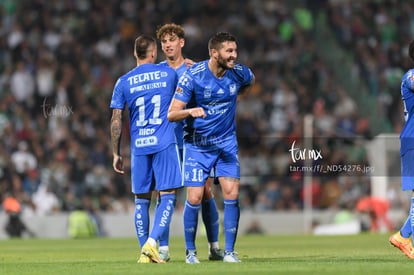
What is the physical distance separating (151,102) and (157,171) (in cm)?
72

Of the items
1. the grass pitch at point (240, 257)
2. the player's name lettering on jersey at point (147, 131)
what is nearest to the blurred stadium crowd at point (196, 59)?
the grass pitch at point (240, 257)

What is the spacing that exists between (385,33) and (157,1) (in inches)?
229

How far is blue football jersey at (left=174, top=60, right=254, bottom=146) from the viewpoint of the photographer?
455 inches

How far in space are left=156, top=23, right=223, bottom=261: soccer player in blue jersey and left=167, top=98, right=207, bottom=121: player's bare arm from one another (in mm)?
943

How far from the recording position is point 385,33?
28812 mm

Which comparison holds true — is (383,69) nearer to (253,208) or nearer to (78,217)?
(253,208)

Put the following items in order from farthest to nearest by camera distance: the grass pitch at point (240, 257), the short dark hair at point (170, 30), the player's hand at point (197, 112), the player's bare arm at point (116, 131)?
1. the short dark hair at point (170, 30)
2. the player's bare arm at point (116, 131)
3. the player's hand at point (197, 112)
4. the grass pitch at point (240, 257)

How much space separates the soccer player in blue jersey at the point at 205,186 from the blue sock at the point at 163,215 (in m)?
0.47

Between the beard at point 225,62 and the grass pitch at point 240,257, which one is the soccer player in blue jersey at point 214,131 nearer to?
the beard at point 225,62

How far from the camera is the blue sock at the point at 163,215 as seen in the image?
37.3ft

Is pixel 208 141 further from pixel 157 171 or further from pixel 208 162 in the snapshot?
pixel 157 171

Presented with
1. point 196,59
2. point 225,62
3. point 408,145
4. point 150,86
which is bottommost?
point 408,145

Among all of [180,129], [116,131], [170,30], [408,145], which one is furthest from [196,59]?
[408,145]

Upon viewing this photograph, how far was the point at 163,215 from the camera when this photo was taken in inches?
453
